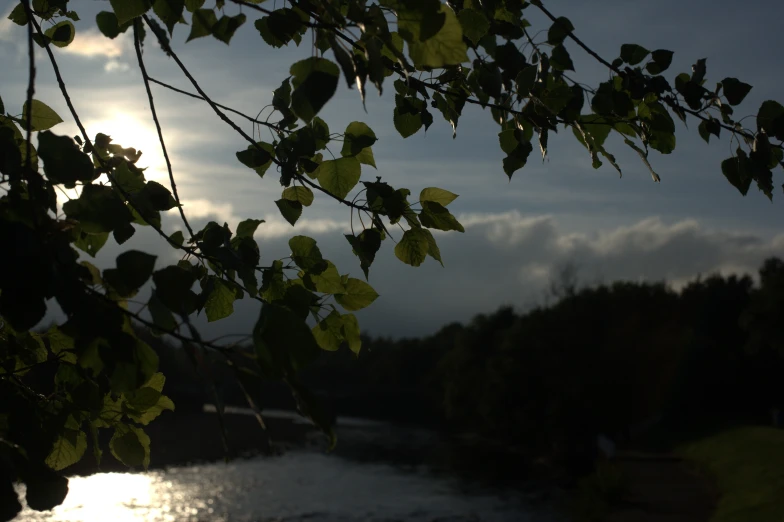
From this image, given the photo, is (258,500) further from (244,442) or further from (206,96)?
(206,96)

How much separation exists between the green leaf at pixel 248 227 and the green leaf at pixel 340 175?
1.02 ft

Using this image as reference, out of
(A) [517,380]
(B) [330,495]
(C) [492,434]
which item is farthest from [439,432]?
(B) [330,495]

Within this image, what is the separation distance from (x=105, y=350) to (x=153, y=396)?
89cm

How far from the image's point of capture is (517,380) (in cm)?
4531

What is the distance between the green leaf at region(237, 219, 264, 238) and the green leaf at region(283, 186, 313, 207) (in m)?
0.47

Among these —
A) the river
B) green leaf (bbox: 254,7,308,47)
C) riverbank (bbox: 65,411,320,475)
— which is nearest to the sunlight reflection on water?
the river

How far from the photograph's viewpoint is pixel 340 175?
2520 mm

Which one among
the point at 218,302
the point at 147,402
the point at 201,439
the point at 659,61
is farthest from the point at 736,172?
the point at 201,439

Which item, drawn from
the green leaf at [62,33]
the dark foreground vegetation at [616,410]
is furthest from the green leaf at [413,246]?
the dark foreground vegetation at [616,410]

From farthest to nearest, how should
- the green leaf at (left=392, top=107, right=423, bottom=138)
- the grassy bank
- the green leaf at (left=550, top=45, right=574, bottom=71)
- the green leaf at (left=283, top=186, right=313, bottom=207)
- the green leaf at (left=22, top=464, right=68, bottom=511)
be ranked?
the grassy bank → the green leaf at (left=283, top=186, right=313, bottom=207) → the green leaf at (left=392, top=107, right=423, bottom=138) → the green leaf at (left=550, top=45, right=574, bottom=71) → the green leaf at (left=22, top=464, right=68, bottom=511)

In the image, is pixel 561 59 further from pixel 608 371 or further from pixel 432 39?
pixel 608 371

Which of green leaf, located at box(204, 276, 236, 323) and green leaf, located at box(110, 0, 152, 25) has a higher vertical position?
green leaf, located at box(110, 0, 152, 25)

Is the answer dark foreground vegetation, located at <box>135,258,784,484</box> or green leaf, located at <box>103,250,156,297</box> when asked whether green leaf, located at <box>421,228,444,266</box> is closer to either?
green leaf, located at <box>103,250,156,297</box>

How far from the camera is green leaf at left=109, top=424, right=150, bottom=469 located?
223 cm
